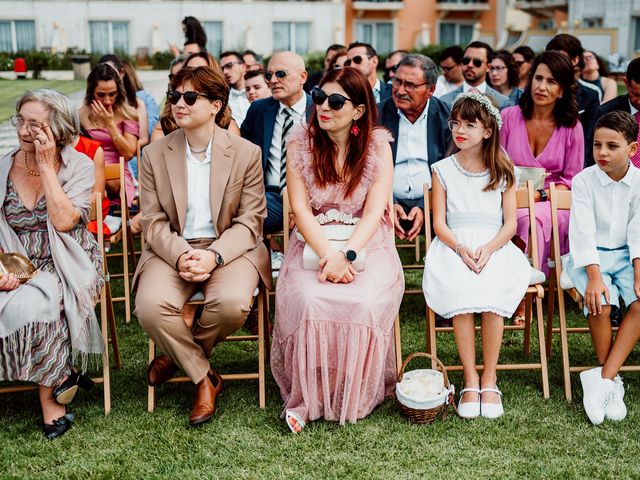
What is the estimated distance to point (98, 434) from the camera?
4.25 m

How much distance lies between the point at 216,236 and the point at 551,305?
7.47ft

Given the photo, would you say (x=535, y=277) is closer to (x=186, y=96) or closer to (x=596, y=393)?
(x=596, y=393)

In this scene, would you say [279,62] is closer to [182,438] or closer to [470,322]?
[470,322]

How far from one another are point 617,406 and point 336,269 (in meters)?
1.73

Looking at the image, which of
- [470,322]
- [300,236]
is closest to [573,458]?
[470,322]

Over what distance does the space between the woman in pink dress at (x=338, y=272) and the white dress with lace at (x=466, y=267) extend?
0.25 m

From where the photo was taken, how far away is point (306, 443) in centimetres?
412

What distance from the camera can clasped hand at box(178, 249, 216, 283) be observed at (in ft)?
14.6

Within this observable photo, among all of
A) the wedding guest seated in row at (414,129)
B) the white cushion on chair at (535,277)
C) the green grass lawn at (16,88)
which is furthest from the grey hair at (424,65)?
the green grass lawn at (16,88)

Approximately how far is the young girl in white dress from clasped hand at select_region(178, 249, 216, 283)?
128 cm

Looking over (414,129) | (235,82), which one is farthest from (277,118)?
(235,82)

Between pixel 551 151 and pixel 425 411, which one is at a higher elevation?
pixel 551 151

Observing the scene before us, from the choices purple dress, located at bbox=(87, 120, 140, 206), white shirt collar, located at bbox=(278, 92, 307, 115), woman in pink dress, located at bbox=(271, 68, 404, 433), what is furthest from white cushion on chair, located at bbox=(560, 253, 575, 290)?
purple dress, located at bbox=(87, 120, 140, 206)

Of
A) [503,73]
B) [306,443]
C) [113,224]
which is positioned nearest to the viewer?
[306,443]
